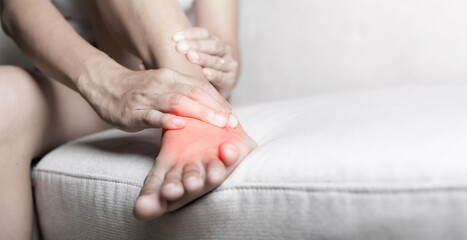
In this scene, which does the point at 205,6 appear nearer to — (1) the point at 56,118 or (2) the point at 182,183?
(1) the point at 56,118

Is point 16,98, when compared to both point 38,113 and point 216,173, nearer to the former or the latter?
point 38,113

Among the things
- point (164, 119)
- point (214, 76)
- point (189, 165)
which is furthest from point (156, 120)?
point (214, 76)

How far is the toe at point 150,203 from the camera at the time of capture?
63 cm

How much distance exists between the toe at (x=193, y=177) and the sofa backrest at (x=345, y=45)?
27.0 inches

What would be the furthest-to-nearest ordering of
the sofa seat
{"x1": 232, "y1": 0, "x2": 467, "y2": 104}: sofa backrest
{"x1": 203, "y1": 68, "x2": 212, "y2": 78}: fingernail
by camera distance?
{"x1": 232, "y1": 0, "x2": 467, "y2": 104}: sofa backrest → {"x1": 203, "y1": 68, "x2": 212, "y2": 78}: fingernail → the sofa seat

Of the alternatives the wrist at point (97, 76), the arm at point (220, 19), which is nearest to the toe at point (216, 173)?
the wrist at point (97, 76)

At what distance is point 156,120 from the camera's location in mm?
785

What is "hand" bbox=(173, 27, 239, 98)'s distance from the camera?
0.93 metres

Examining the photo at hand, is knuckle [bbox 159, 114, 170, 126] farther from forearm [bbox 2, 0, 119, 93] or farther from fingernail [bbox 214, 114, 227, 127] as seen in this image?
forearm [bbox 2, 0, 119, 93]

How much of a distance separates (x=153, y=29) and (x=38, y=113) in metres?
0.26

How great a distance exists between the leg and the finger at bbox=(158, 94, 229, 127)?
0.99ft

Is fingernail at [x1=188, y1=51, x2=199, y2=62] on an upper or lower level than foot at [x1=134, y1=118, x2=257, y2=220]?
upper

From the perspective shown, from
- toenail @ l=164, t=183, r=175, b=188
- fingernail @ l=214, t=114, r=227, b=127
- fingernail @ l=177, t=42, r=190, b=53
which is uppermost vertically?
fingernail @ l=177, t=42, r=190, b=53

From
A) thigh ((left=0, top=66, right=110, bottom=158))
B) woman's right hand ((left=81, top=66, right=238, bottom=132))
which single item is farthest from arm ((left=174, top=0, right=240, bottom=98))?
thigh ((left=0, top=66, right=110, bottom=158))
